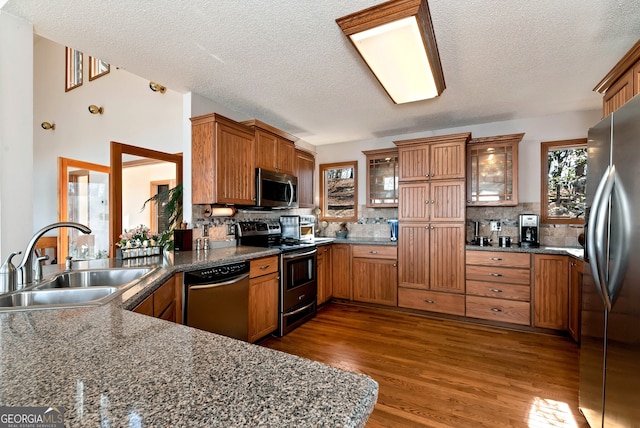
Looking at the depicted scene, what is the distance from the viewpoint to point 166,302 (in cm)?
188

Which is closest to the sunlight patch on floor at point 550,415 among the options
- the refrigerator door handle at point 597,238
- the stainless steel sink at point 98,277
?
the refrigerator door handle at point 597,238

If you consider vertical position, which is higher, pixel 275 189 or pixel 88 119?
pixel 88 119

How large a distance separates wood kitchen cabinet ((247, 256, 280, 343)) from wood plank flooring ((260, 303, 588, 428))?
0.20 meters

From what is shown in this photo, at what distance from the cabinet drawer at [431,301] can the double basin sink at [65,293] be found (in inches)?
117

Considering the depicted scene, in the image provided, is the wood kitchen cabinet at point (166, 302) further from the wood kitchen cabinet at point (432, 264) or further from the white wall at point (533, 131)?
the white wall at point (533, 131)

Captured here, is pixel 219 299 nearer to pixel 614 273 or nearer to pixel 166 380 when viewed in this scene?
pixel 166 380

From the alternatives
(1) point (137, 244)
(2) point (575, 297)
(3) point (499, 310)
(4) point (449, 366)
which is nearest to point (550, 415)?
(4) point (449, 366)

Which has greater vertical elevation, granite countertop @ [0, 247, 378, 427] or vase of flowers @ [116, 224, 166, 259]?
vase of flowers @ [116, 224, 166, 259]

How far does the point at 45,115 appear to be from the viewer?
5102mm

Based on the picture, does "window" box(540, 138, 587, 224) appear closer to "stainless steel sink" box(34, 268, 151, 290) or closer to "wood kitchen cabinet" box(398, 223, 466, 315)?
"wood kitchen cabinet" box(398, 223, 466, 315)

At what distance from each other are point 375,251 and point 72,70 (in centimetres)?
565

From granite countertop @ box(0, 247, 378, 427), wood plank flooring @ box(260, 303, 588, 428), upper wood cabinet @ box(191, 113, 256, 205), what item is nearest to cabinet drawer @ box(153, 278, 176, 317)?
granite countertop @ box(0, 247, 378, 427)

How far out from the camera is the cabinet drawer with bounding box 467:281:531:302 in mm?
3223

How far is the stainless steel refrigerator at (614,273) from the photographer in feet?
4.15
